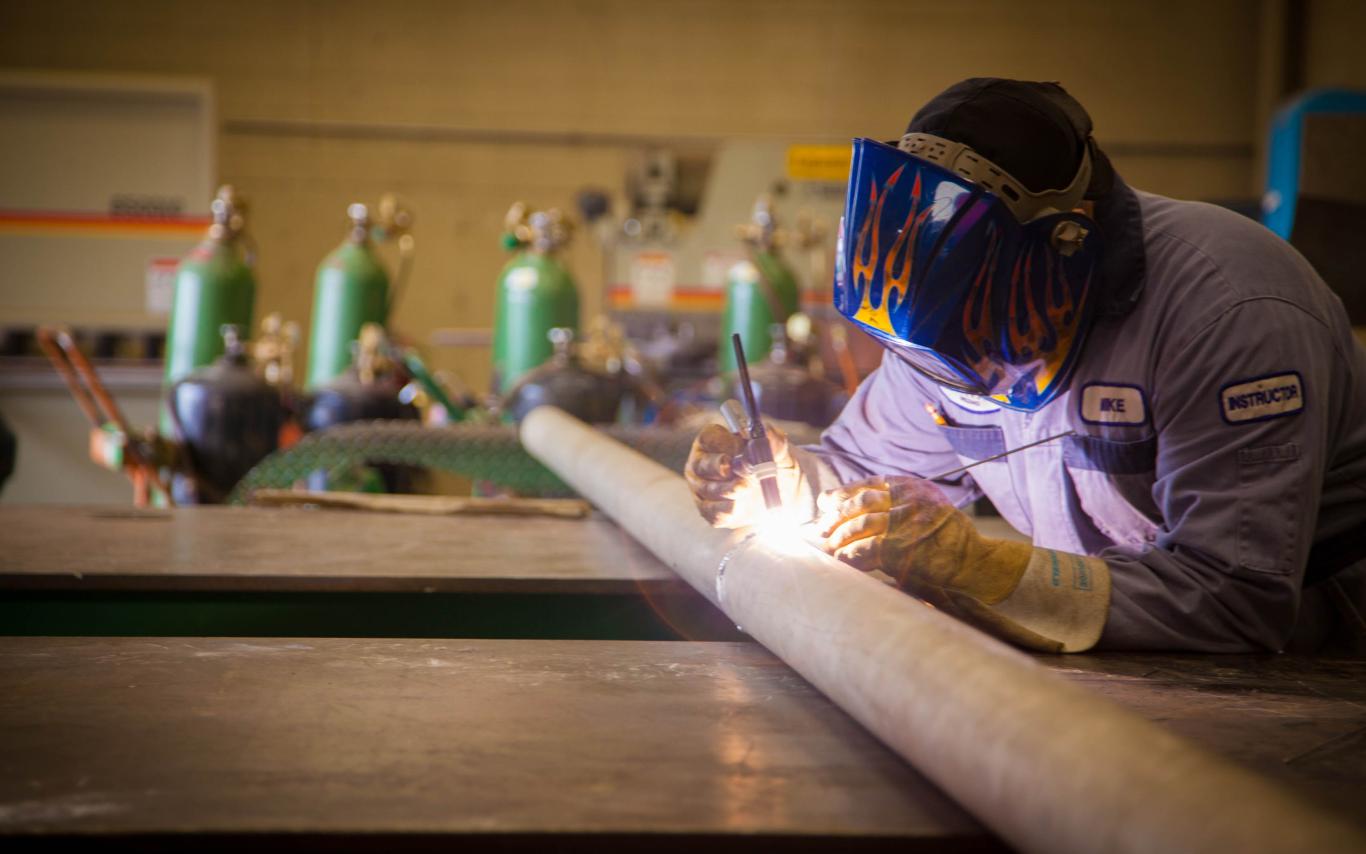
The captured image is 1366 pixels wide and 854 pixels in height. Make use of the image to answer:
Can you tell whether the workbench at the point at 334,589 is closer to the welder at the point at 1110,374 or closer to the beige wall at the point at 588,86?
the welder at the point at 1110,374

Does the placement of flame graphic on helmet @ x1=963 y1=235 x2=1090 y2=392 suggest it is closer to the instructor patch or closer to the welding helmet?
the welding helmet

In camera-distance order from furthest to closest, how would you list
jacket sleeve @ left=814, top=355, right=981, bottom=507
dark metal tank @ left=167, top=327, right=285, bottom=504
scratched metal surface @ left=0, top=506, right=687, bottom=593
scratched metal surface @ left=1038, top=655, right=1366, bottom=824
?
dark metal tank @ left=167, top=327, right=285, bottom=504, jacket sleeve @ left=814, top=355, right=981, bottom=507, scratched metal surface @ left=0, top=506, right=687, bottom=593, scratched metal surface @ left=1038, top=655, right=1366, bottom=824

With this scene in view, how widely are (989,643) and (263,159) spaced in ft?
23.4

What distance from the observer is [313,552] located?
1722 mm

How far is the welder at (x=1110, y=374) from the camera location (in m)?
1.18

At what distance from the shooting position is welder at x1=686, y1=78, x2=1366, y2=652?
46.4 inches

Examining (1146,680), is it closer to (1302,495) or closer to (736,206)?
(1302,495)

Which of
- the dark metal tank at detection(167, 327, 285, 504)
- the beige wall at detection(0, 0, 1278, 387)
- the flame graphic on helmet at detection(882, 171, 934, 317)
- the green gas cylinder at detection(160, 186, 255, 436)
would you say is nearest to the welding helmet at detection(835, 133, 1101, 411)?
the flame graphic on helmet at detection(882, 171, 934, 317)

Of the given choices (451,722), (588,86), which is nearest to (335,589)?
(451,722)

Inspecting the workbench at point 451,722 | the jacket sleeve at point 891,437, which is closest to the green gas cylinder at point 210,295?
the workbench at point 451,722

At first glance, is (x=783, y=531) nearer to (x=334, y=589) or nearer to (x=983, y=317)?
(x=983, y=317)

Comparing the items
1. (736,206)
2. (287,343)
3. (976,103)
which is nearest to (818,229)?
(736,206)

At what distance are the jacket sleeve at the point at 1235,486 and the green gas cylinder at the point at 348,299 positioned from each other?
10.4 feet

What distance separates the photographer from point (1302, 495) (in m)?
1.16
